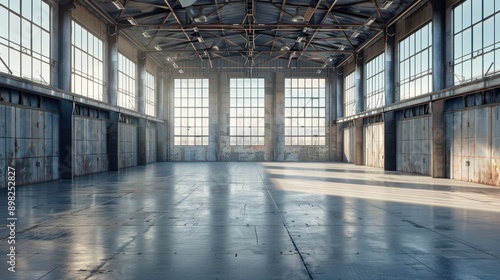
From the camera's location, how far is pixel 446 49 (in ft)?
84.0

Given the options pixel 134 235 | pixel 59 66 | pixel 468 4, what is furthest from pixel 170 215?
pixel 468 4

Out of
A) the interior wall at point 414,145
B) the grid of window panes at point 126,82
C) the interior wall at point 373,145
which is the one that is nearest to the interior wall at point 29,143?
the grid of window panes at point 126,82

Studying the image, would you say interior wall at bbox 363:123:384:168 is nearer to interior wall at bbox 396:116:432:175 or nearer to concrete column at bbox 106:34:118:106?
interior wall at bbox 396:116:432:175

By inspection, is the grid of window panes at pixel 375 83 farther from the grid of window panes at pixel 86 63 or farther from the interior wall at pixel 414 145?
the grid of window panes at pixel 86 63

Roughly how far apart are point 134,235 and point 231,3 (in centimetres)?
2717

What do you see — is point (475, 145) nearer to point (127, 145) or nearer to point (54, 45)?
point (54, 45)

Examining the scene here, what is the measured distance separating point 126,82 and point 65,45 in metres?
12.9

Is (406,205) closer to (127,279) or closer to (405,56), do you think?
(127,279)

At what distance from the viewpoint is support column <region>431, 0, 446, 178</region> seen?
2548 centimetres

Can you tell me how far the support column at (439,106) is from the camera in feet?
83.6

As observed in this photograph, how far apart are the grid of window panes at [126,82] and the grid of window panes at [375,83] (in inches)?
887

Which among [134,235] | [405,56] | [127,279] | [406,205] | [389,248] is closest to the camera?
[127,279]

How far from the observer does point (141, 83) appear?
41.6 meters

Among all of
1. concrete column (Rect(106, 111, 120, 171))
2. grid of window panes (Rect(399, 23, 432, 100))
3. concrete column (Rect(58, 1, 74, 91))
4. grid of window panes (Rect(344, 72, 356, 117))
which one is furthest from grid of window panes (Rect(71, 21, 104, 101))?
grid of window panes (Rect(344, 72, 356, 117))
